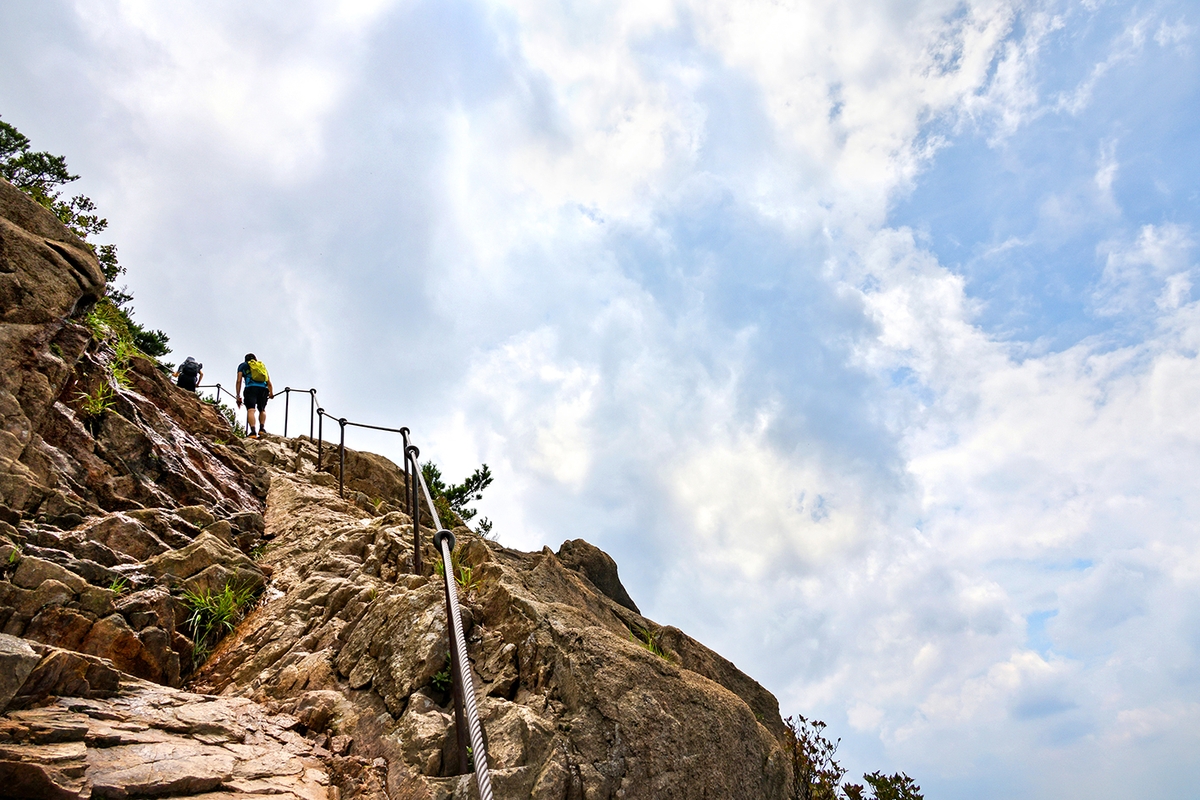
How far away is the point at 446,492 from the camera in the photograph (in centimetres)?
1942

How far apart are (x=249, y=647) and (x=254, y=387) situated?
10.3 meters

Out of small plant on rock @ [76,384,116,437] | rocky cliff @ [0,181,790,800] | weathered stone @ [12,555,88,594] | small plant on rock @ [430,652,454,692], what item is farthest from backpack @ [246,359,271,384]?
small plant on rock @ [430,652,454,692]

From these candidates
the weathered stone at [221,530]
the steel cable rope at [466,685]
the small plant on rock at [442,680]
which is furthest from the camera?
the weathered stone at [221,530]

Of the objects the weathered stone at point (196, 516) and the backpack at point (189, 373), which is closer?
the weathered stone at point (196, 516)

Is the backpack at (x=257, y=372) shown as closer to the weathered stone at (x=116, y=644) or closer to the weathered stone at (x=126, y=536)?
the weathered stone at (x=126, y=536)

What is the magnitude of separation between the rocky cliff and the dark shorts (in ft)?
18.4

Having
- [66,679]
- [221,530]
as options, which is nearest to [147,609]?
[66,679]

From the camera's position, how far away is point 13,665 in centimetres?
395

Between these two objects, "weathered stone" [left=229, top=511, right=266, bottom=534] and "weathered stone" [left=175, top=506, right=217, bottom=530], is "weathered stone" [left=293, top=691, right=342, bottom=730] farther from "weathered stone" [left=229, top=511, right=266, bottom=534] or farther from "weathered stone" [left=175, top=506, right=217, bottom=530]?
"weathered stone" [left=229, top=511, right=266, bottom=534]

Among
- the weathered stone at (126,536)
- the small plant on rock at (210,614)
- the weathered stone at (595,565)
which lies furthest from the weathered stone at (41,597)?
the weathered stone at (595,565)

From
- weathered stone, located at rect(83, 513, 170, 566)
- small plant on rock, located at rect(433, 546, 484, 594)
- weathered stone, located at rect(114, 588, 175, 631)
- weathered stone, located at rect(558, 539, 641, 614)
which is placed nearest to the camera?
weathered stone, located at rect(114, 588, 175, 631)

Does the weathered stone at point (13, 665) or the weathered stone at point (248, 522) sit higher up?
the weathered stone at point (248, 522)

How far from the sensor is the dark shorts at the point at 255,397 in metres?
15.2

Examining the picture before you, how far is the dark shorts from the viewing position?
15.2 metres
